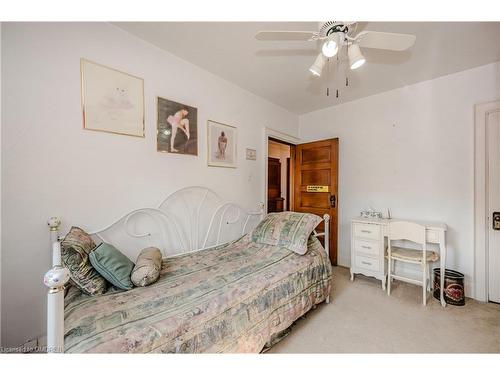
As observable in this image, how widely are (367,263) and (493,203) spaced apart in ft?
4.59

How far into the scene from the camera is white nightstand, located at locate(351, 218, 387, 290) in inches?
98.3

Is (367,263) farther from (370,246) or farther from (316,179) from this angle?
(316,179)

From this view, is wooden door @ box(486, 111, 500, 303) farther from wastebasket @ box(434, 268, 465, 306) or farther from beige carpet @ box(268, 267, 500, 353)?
wastebasket @ box(434, 268, 465, 306)

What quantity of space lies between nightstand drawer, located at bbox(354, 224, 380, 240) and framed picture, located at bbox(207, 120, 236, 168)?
1.78m

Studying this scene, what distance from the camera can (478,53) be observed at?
2.01 m

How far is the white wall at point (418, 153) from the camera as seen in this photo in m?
2.32

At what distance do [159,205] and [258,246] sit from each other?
1.07 m

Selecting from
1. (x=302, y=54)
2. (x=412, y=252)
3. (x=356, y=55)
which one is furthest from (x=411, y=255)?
(x=302, y=54)

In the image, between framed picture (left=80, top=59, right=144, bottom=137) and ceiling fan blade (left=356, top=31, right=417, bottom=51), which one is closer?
ceiling fan blade (left=356, top=31, right=417, bottom=51)

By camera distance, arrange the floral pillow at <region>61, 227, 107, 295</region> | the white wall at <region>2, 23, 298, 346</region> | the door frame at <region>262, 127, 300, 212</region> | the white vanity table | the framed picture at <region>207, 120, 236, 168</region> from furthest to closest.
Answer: the door frame at <region>262, 127, 300, 212</region> < the white vanity table < the framed picture at <region>207, 120, 236, 168</region> < the white wall at <region>2, 23, 298, 346</region> < the floral pillow at <region>61, 227, 107, 295</region>

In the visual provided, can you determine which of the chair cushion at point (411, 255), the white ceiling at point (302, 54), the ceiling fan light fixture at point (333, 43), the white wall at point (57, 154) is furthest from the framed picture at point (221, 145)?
the chair cushion at point (411, 255)

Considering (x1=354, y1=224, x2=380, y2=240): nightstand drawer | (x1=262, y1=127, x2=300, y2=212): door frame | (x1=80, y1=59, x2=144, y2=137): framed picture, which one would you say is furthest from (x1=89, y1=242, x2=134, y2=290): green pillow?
(x1=354, y1=224, x2=380, y2=240): nightstand drawer
